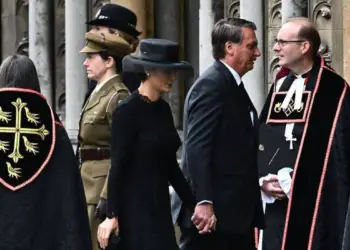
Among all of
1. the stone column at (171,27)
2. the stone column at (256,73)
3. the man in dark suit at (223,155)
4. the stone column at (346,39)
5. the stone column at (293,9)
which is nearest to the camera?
the man in dark suit at (223,155)

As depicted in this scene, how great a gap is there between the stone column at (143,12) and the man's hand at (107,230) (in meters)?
6.17

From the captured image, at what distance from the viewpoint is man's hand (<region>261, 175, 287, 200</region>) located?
8719 mm

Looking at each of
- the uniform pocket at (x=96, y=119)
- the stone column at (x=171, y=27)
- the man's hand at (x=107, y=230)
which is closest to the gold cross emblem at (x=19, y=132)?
the man's hand at (x=107, y=230)

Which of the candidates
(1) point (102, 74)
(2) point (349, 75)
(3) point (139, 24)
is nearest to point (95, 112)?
(1) point (102, 74)

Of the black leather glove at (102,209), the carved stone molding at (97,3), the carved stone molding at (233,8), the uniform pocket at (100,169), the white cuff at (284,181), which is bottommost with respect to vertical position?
the black leather glove at (102,209)

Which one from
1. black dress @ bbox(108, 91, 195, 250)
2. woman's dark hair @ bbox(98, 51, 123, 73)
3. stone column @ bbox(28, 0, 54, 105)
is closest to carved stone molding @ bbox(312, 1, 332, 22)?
woman's dark hair @ bbox(98, 51, 123, 73)

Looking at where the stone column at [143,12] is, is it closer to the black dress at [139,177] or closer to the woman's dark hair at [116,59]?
the woman's dark hair at [116,59]

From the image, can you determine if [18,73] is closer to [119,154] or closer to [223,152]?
[119,154]

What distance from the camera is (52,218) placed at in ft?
24.3

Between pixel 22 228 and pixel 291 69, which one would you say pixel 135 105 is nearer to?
pixel 22 228

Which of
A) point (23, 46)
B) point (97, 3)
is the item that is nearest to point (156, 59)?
point (97, 3)

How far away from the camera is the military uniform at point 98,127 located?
8.71 meters

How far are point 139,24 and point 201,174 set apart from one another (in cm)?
612

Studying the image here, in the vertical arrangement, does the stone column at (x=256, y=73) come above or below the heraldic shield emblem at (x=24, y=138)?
above
